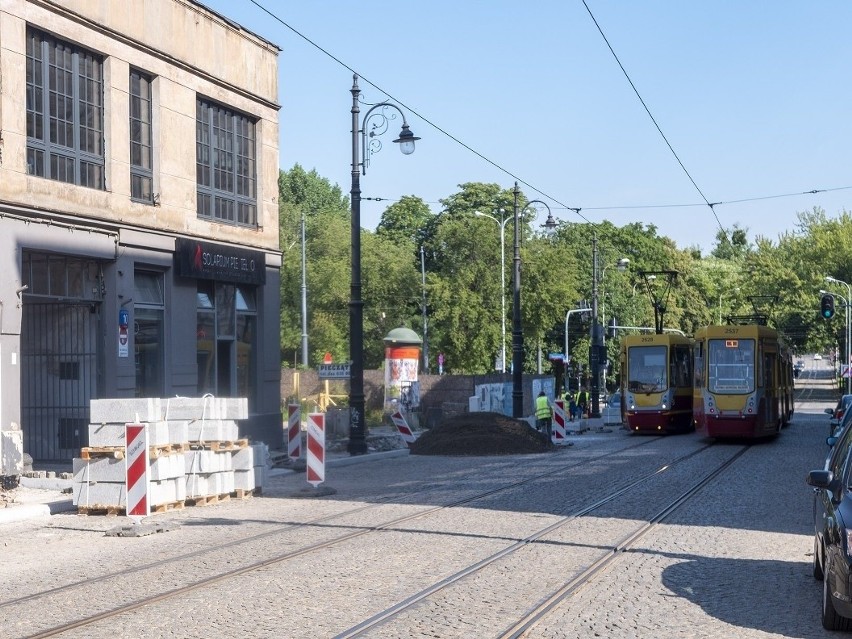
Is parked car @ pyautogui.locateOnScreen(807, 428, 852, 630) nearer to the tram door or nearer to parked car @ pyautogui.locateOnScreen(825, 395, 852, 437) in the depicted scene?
parked car @ pyautogui.locateOnScreen(825, 395, 852, 437)

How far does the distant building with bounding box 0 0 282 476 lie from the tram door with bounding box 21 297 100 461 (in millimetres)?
27

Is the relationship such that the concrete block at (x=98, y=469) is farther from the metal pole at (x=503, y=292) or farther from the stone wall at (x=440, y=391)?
the metal pole at (x=503, y=292)

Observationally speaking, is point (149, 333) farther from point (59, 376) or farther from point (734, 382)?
point (734, 382)

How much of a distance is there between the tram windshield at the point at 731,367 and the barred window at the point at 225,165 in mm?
12754

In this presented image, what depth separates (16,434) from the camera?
1902 centimetres

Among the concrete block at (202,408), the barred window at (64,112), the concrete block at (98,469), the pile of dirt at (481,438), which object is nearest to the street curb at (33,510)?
the concrete block at (98,469)

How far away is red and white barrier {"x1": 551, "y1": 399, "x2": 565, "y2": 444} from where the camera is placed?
35.0m

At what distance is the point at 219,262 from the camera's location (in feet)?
86.3

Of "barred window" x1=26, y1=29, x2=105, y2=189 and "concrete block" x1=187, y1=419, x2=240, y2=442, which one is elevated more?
"barred window" x1=26, y1=29, x2=105, y2=189

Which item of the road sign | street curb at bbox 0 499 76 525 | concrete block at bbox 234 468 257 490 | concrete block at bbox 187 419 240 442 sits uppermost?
the road sign

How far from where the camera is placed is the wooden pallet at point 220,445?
57.9 feet

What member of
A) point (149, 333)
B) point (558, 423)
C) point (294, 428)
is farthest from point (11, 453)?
point (558, 423)

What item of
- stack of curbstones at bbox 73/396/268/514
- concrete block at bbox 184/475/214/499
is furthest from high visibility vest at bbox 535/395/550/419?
concrete block at bbox 184/475/214/499

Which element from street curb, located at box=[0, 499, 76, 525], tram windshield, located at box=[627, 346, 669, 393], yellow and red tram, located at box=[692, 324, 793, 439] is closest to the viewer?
street curb, located at box=[0, 499, 76, 525]
